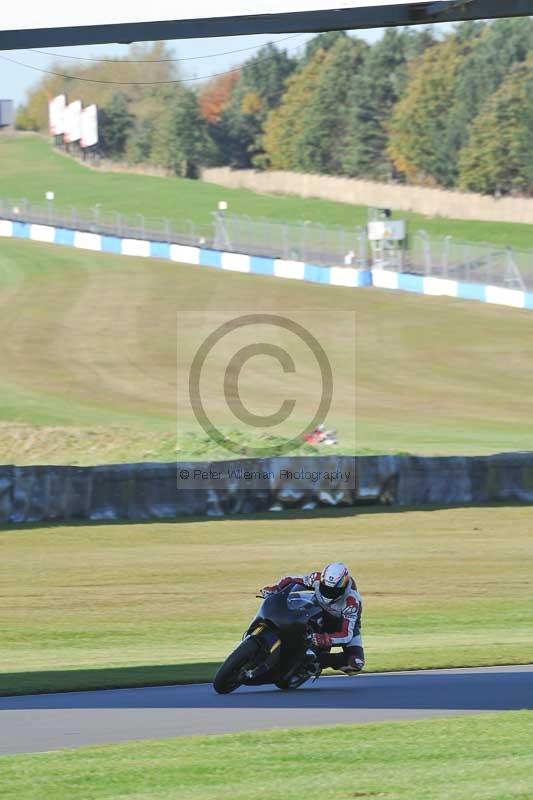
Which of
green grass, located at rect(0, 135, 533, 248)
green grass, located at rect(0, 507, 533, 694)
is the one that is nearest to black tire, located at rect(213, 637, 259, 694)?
green grass, located at rect(0, 507, 533, 694)

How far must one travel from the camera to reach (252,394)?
37.8 m

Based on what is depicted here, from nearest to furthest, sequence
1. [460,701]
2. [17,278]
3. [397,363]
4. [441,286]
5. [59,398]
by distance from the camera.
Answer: [460,701] < [59,398] < [397,363] < [441,286] < [17,278]

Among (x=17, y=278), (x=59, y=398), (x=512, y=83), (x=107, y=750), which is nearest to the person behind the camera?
(x=107, y=750)

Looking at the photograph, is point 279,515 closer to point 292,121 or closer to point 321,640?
point 321,640

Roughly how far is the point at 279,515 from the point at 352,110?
7682 cm

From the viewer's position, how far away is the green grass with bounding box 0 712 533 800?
7.20 meters

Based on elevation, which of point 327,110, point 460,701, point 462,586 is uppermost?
point 327,110

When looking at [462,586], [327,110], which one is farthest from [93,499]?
[327,110]

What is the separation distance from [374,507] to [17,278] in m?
36.5

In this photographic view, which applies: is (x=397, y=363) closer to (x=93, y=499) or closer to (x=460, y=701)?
(x=93, y=499)

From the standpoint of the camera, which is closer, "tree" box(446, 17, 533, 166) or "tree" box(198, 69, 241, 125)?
"tree" box(446, 17, 533, 166)

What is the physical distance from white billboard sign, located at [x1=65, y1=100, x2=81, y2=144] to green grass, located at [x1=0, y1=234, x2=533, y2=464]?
4165 cm

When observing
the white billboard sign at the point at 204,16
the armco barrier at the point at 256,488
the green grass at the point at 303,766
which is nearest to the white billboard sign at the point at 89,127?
the armco barrier at the point at 256,488

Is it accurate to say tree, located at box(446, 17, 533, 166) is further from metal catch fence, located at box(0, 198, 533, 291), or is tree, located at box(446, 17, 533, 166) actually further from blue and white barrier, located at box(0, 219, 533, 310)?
blue and white barrier, located at box(0, 219, 533, 310)
